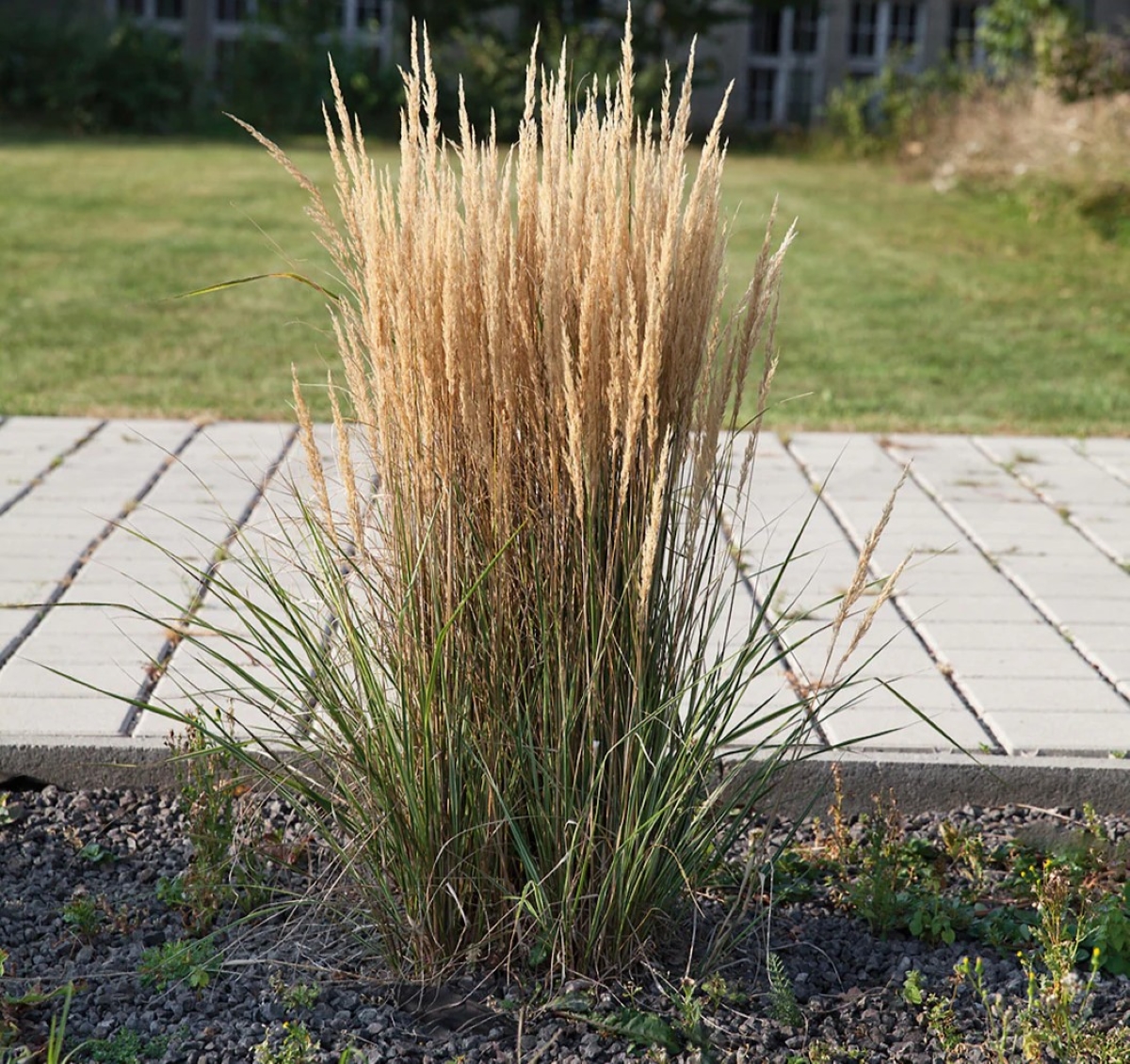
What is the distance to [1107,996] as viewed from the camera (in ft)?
8.76

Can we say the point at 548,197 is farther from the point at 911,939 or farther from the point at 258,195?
the point at 258,195

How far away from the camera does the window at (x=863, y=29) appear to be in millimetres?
28016

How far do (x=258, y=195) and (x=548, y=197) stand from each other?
1303 centimetres

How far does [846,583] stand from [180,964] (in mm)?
2610

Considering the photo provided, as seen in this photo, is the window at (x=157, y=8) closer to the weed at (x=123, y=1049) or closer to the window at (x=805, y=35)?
the window at (x=805, y=35)

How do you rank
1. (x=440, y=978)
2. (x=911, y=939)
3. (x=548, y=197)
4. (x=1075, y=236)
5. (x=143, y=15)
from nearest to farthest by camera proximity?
(x=548, y=197) → (x=440, y=978) → (x=911, y=939) → (x=1075, y=236) → (x=143, y=15)

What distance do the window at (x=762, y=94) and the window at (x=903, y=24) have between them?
228 centimetres

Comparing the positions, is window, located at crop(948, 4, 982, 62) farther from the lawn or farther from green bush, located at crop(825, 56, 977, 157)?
the lawn

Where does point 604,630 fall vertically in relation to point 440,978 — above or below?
above

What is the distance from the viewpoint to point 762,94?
28.8m

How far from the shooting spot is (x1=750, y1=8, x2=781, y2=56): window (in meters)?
28.1

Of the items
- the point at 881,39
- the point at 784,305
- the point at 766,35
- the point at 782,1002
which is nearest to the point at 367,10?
the point at 766,35

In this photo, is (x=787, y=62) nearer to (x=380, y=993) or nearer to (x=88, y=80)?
(x=88, y=80)

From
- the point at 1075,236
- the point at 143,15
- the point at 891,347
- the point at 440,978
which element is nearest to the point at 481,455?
the point at 440,978
